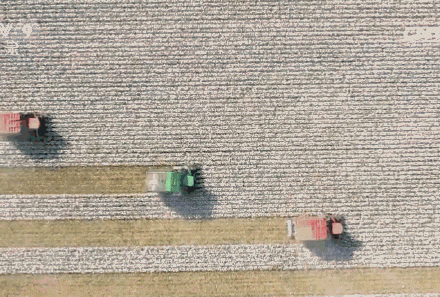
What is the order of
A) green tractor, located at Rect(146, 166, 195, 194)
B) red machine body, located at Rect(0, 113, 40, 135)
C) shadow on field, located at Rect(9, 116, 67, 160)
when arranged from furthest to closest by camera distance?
shadow on field, located at Rect(9, 116, 67, 160)
green tractor, located at Rect(146, 166, 195, 194)
red machine body, located at Rect(0, 113, 40, 135)

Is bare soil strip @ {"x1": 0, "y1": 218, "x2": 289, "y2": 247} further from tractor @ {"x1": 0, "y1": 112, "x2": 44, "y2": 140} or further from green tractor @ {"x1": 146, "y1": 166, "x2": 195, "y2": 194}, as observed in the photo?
tractor @ {"x1": 0, "y1": 112, "x2": 44, "y2": 140}

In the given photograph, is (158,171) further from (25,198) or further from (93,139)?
(25,198)

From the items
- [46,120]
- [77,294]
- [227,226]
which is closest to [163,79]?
[46,120]

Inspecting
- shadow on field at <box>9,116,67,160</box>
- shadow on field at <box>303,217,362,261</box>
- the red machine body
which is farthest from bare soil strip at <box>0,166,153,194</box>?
shadow on field at <box>303,217,362,261</box>

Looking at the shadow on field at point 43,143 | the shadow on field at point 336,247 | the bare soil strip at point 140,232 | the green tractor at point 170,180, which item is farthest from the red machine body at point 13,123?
the shadow on field at point 336,247

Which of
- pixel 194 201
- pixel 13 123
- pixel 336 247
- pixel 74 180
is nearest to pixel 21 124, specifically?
pixel 13 123

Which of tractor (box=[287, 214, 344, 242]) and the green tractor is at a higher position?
the green tractor

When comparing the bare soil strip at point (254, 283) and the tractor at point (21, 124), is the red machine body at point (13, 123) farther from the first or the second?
the bare soil strip at point (254, 283)

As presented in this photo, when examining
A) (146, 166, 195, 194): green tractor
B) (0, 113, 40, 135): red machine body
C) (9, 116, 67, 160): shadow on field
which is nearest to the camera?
(0, 113, 40, 135): red machine body
